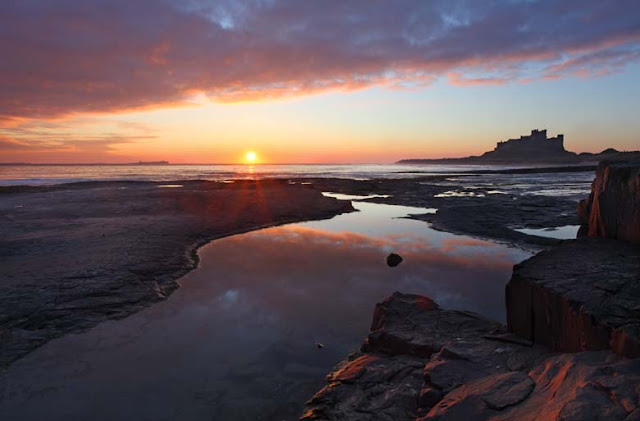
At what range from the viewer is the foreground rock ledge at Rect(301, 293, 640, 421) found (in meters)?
3.13

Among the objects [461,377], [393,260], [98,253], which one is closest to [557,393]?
[461,377]

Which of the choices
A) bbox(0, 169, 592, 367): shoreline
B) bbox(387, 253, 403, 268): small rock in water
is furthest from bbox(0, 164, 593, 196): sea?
bbox(387, 253, 403, 268): small rock in water

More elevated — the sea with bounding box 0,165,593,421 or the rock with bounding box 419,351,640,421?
the rock with bounding box 419,351,640,421

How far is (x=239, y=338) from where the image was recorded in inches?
286

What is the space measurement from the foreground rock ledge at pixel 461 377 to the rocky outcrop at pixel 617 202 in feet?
9.22

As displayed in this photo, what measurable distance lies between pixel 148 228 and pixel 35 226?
568cm

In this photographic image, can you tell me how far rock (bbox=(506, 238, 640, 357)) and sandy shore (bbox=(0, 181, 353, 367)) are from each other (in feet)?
26.5

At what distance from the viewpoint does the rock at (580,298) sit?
4.02 m

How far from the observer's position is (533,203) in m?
27.2

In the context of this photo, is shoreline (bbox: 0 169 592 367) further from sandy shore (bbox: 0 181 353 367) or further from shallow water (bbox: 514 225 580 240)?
shallow water (bbox: 514 225 580 240)

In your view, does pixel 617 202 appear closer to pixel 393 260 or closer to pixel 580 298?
pixel 580 298

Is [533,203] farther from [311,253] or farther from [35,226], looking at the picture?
[35,226]

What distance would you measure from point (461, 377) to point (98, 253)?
12309mm

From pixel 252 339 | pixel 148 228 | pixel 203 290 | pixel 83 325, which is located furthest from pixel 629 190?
pixel 148 228
